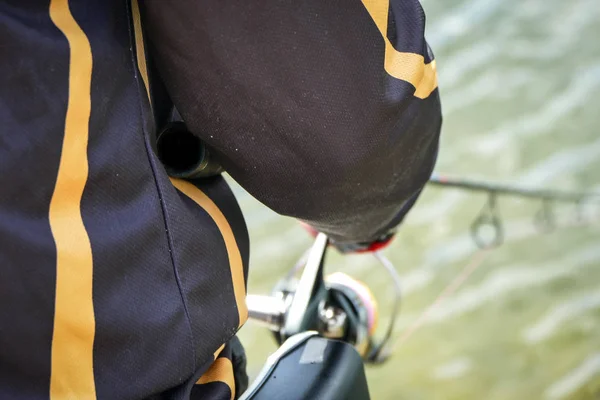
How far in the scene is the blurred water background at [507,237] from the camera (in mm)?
2254

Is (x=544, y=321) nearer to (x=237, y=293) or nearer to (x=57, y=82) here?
(x=237, y=293)

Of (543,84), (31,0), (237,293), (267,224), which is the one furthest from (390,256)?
(31,0)

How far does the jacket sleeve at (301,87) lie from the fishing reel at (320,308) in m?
0.23

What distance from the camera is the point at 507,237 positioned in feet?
8.11

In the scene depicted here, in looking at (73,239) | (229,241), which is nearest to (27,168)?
(73,239)

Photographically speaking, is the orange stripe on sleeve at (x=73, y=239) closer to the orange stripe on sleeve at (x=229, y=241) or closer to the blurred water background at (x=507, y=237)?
the orange stripe on sleeve at (x=229, y=241)

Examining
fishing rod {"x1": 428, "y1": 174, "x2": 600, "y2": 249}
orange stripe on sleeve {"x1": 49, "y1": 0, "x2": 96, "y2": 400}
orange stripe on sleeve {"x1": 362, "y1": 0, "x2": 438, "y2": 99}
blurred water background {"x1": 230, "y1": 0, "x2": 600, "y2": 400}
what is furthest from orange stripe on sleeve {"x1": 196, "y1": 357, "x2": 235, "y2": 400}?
blurred water background {"x1": 230, "y1": 0, "x2": 600, "y2": 400}

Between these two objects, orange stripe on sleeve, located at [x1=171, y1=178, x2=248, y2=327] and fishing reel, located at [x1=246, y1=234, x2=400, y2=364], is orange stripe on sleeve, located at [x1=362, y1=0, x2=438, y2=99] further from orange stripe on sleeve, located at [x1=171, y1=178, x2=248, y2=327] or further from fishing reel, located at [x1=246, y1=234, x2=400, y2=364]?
fishing reel, located at [x1=246, y1=234, x2=400, y2=364]

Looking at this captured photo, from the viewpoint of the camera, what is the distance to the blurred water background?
2254mm

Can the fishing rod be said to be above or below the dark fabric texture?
below

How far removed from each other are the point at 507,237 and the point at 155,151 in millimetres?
2096

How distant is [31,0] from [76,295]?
183mm

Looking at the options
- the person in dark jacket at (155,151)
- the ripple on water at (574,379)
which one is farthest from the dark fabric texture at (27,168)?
the ripple on water at (574,379)

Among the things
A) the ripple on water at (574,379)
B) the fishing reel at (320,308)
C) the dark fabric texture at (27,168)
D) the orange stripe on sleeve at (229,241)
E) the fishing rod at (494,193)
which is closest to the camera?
the dark fabric texture at (27,168)
